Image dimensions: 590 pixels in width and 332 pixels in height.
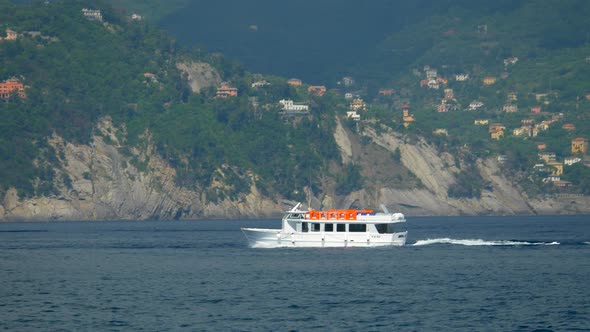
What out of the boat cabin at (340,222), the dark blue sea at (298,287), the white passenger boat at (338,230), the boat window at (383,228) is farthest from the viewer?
the boat window at (383,228)

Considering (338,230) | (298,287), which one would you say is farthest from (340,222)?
(298,287)

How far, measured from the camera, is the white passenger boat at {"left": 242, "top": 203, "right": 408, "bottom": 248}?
385ft

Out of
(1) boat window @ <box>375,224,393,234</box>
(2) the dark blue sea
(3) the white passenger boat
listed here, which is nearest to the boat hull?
(3) the white passenger boat

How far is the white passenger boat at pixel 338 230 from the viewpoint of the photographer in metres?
117

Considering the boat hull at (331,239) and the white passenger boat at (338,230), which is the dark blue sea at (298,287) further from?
the white passenger boat at (338,230)

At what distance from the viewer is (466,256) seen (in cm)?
10844

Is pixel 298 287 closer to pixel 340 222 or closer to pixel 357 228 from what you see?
pixel 340 222

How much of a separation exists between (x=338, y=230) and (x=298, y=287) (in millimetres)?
35956

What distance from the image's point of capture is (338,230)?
11838 centimetres

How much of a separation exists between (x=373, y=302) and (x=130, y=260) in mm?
39621

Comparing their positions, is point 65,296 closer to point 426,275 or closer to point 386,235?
point 426,275

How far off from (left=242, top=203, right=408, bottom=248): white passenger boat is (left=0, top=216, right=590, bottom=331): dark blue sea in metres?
2.92

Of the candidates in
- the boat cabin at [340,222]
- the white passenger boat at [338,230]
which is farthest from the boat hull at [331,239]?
the boat cabin at [340,222]

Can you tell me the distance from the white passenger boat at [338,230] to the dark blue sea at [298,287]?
9.57ft
